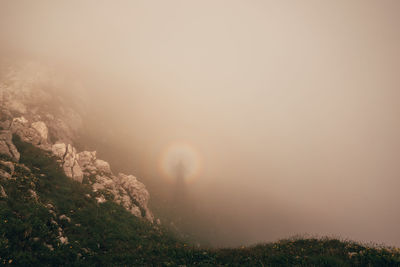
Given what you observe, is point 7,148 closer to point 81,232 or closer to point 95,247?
point 81,232

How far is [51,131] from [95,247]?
48672mm

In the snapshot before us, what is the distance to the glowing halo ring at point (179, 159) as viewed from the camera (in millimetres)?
88562

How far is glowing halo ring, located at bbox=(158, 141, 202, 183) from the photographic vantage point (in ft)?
291

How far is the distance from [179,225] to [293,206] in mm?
115604

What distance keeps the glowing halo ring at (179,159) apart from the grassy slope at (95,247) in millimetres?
65622

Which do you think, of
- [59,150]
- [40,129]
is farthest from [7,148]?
[40,129]

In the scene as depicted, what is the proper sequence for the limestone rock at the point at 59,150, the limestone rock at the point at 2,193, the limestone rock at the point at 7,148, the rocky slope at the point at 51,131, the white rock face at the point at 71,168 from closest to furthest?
1. the limestone rock at the point at 2,193
2. the limestone rock at the point at 7,148
3. the white rock face at the point at 71,168
4. the rocky slope at the point at 51,131
5. the limestone rock at the point at 59,150

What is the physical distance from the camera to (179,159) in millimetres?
111562

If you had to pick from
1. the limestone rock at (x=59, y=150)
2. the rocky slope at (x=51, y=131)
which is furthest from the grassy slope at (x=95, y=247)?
the limestone rock at (x=59, y=150)

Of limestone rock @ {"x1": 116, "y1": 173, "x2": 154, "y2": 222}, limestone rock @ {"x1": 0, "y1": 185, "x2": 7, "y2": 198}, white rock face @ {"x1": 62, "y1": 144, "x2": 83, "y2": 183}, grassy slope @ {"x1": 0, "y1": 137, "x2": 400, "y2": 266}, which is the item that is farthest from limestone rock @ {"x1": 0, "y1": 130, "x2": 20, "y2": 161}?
limestone rock @ {"x1": 116, "y1": 173, "x2": 154, "y2": 222}

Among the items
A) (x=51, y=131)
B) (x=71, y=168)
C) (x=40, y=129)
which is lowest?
(x=71, y=168)

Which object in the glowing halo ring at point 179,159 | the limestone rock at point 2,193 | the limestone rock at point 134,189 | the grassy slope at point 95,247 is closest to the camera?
the grassy slope at point 95,247

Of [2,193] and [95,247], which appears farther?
[95,247]

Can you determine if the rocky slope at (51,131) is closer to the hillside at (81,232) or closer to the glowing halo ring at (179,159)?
the hillside at (81,232)
